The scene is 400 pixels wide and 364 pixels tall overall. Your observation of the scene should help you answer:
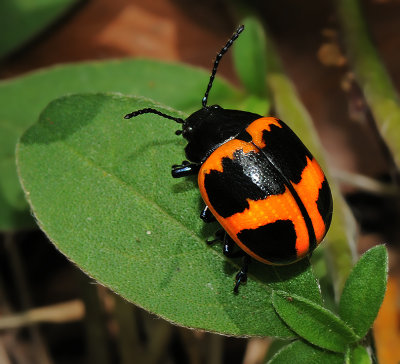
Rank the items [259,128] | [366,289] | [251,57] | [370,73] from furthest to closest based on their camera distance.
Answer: [370,73]
[251,57]
[259,128]
[366,289]

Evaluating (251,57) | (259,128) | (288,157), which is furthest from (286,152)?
(251,57)

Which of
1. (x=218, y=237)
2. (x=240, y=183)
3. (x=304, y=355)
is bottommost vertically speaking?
(x=304, y=355)

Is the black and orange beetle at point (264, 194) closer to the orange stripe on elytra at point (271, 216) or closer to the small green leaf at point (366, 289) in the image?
the orange stripe on elytra at point (271, 216)

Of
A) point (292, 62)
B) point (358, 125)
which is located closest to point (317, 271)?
point (358, 125)

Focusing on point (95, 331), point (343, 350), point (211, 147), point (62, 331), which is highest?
point (211, 147)

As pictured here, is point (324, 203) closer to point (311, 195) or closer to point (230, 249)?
point (311, 195)

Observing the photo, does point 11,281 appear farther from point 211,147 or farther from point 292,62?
point 292,62
